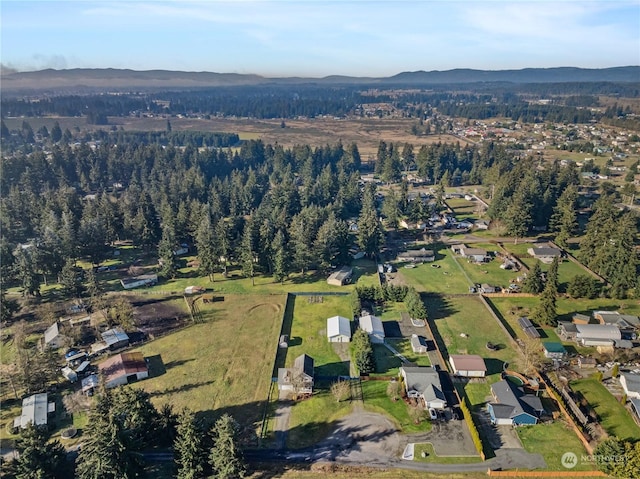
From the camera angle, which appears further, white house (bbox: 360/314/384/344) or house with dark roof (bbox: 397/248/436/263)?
house with dark roof (bbox: 397/248/436/263)

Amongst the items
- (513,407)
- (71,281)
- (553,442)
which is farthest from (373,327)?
(71,281)

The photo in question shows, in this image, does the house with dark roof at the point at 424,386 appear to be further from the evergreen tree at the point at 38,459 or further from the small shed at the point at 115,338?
the small shed at the point at 115,338

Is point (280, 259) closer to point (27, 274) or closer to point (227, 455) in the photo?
point (227, 455)

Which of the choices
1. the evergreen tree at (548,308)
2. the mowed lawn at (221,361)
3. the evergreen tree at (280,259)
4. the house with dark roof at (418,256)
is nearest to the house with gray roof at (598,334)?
the evergreen tree at (548,308)

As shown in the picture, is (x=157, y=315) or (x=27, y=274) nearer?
(x=157, y=315)

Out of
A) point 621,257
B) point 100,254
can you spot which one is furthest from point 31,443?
point 621,257

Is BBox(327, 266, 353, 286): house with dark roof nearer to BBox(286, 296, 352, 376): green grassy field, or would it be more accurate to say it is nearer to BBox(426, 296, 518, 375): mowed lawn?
BBox(286, 296, 352, 376): green grassy field

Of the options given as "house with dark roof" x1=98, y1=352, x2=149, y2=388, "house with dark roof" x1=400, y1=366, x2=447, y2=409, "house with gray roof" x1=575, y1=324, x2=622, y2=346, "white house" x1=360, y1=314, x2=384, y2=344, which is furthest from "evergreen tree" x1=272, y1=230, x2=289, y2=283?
"house with gray roof" x1=575, y1=324, x2=622, y2=346
